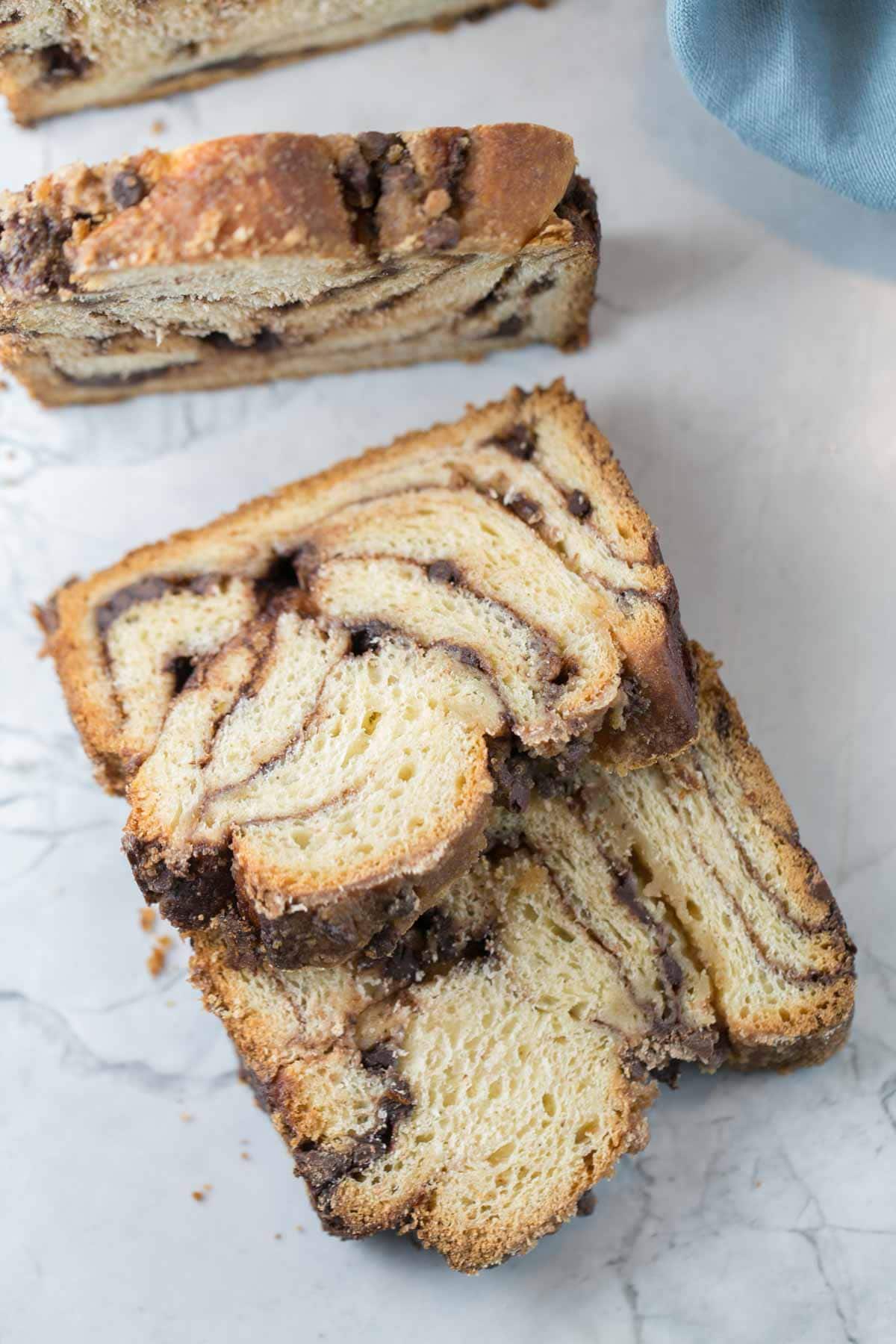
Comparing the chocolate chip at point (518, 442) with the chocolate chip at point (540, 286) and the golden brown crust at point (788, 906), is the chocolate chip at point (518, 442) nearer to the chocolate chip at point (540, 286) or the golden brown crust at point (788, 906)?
the chocolate chip at point (540, 286)

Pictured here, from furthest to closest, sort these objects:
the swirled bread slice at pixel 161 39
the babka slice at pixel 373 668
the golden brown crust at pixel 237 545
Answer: the swirled bread slice at pixel 161 39 → the golden brown crust at pixel 237 545 → the babka slice at pixel 373 668

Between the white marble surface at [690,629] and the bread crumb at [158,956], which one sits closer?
the white marble surface at [690,629]

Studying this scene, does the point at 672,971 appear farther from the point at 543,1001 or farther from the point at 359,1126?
the point at 359,1126

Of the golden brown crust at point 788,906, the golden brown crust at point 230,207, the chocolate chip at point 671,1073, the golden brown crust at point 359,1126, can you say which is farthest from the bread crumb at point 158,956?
the golden brown crust at point 230,207

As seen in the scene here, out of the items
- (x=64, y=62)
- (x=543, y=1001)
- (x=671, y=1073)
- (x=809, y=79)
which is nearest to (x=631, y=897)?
(x=543, y=1001)

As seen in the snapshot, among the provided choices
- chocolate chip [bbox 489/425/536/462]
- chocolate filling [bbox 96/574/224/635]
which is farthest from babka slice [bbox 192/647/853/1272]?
chocolate filling [bbox 96/574/224/635]

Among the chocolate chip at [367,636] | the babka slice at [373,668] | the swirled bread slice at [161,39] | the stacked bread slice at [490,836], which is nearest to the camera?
the babka slice at [373,668]

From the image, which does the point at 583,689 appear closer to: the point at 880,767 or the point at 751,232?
the point at 880,767
